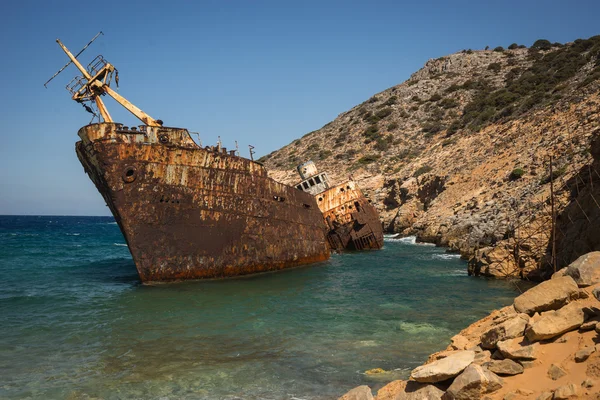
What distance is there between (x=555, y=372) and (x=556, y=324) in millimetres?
643

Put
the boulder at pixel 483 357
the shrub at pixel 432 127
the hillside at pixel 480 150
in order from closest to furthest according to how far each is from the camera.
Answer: the boulder at pixel 483 357
the hillside at pixel 480 150
the shrub at pixel 432 127

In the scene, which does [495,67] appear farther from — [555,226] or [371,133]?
[555,226]

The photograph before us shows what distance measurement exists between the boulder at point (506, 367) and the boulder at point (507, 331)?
52 cm

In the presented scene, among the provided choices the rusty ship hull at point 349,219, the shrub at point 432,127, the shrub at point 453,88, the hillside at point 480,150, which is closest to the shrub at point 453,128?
the hillside at point 480,150

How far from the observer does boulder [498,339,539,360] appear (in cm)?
425

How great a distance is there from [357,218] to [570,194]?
1307cm

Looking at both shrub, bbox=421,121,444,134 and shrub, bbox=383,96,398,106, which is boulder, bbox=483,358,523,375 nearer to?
shrub, bbox=421,121,444,134

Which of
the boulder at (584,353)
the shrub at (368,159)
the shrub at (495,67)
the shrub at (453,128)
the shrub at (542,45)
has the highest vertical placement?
the shrub at (542,45)

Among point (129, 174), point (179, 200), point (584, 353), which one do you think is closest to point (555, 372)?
point (584, 353)

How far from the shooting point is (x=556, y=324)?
4.41 metres

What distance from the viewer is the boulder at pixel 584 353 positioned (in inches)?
152

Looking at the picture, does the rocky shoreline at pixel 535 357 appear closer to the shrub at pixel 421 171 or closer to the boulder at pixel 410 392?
the boulder at pixel 410 392

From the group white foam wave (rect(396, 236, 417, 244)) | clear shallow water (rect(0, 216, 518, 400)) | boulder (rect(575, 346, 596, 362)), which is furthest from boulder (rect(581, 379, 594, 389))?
white foam wave (rect(396, 236, 417, 244))

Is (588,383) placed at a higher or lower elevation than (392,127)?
lower
